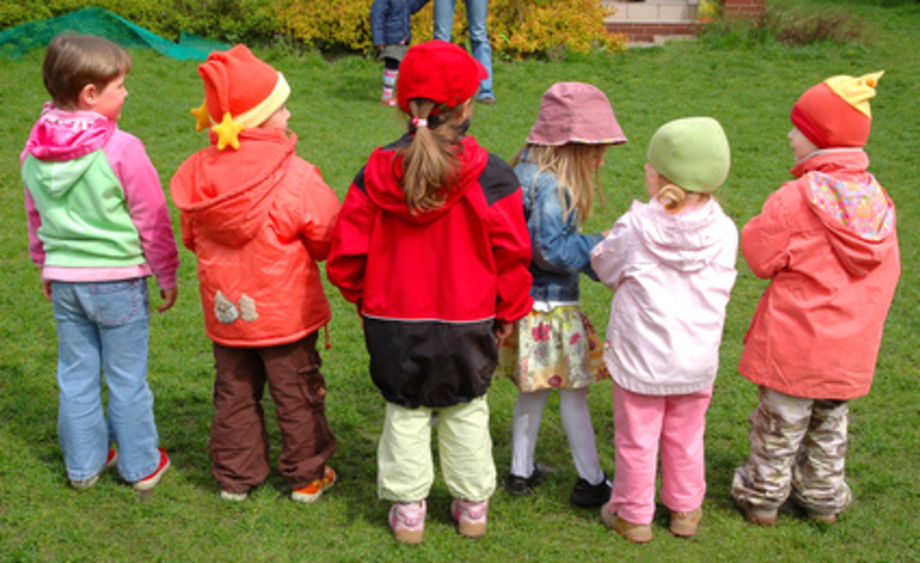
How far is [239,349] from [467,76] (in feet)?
4.60

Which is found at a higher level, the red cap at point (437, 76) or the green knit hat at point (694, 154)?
the red cap at point (437, 76)

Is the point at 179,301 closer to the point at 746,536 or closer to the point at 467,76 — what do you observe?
the point at 467,76

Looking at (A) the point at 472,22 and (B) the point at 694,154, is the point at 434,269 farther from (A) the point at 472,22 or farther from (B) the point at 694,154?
(A) the point at 472,22

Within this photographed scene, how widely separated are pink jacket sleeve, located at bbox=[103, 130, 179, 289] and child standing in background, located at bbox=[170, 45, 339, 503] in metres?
0.11

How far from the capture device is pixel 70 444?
3639 mm

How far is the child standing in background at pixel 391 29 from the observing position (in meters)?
9.11

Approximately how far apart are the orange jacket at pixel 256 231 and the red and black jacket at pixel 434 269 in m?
0.22

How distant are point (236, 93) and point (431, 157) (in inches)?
32.6

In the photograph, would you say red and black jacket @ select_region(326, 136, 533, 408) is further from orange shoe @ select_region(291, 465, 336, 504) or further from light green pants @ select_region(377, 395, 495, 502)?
orange shoe @ select_region(291, 465, 336, 504)

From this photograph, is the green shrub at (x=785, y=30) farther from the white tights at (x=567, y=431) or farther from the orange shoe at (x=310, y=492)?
the orange shoe at (x=310, y=492)

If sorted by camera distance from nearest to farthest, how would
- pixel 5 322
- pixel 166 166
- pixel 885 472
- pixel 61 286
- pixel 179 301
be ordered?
pixel 61 286
pixel 885 472
pixel 5 322
pixel 179 301
pixel 166 166

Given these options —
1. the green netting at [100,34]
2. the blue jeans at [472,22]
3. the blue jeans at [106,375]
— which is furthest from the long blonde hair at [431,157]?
the green netting at [100,34]

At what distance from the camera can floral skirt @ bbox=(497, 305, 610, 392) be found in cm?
350

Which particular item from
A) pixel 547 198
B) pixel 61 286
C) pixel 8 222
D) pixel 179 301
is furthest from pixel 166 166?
pixel 547 198
